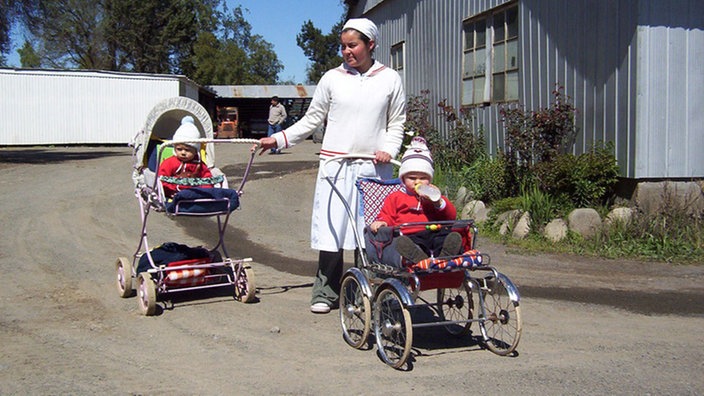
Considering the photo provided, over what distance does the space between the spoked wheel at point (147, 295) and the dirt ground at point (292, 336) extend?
9cm

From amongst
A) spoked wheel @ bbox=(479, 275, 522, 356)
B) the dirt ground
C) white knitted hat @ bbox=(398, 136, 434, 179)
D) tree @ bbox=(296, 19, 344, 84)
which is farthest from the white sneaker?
tree @ bbox=(296, 19, 344, 84)

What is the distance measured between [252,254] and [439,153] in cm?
569

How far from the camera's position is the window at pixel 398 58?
18212mm

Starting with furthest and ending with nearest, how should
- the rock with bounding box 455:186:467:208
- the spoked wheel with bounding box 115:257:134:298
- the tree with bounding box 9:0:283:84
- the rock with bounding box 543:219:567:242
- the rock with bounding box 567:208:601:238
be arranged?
the tree with bounding box 9:0:283:84 < the rock with bounding box 455:186:467:208 < the rock with bounding box 543:219:567:242 < the rock with bounding box 567:208:601:238 < the spoked wheel with bounding box 115:257:134:298

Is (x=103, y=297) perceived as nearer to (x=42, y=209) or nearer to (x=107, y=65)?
(x=42, y=209)

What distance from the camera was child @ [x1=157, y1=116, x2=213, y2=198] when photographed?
268 inches

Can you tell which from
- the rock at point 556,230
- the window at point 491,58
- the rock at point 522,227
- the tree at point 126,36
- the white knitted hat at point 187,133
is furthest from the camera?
the tree at point 126,36

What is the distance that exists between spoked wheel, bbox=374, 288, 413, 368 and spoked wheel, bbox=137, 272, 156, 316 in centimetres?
216

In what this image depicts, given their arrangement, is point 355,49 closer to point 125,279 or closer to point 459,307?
point 459,307

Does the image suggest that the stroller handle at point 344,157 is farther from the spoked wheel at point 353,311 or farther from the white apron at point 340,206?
the spoked wheel at point 353,311

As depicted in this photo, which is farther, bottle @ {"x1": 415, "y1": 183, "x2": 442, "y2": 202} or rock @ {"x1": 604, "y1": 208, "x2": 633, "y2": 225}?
rock @ {"x1": 604, "y1": 208, "x2": 633, "y2": 225}

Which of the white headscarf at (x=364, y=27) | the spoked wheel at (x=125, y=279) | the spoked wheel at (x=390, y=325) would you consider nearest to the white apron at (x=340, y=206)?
the white headscarf at (x=364, y=27)

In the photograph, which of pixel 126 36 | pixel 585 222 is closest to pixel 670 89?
pixel 585 222

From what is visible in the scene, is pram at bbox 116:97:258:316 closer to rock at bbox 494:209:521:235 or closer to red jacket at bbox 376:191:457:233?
red jacket at bbox 376:191:457:233
